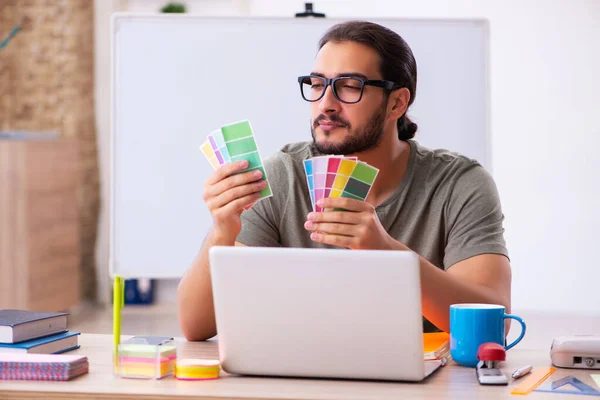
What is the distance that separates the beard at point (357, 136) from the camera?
2068mm

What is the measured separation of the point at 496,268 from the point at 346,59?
23.6 inches

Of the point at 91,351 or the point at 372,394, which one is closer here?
the point at 372,394

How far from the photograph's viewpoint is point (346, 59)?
6.86 feet

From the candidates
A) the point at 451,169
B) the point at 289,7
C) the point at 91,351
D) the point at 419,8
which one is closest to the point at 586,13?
the point at 419,8

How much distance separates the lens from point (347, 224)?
65.1 inches

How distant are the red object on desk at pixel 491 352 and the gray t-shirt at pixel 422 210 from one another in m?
0.58

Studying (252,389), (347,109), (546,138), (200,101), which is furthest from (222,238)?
(546,138)

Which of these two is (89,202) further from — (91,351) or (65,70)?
(91,351)

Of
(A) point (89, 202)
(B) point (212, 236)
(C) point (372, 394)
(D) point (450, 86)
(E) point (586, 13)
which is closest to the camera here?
(C) point (372, 394)

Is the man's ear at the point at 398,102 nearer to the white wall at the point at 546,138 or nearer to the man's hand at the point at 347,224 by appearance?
the man's hand at the point at 347,224

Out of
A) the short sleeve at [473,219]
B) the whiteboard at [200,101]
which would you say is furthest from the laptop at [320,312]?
the whiteboard at [200,101]

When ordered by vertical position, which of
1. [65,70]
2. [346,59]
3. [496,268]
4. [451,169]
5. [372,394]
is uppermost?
[65,70]

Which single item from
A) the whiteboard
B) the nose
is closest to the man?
the nose

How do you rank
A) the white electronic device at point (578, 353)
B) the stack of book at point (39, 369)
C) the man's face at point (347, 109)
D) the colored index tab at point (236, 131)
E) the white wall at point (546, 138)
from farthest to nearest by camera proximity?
the white wall at point (546, 138) < the man's face at point (347, 109) < the colored index tab at point (236, 131) < the white electronic device at point (578, 353) < the stack of book at point (39, 369)
